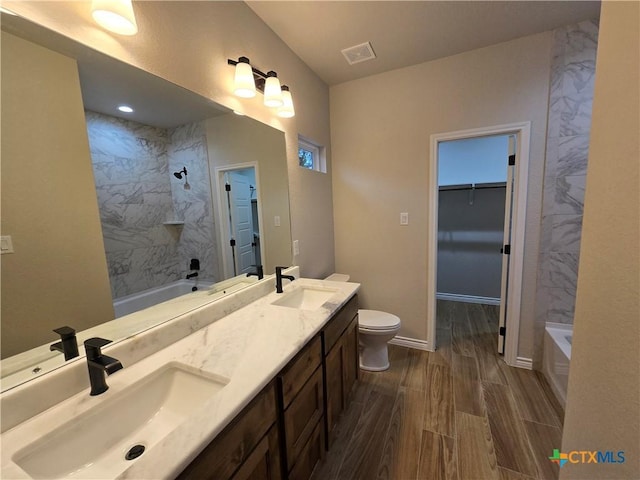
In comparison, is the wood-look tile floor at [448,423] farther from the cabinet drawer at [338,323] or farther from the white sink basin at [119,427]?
the white sink basin at [119,427]

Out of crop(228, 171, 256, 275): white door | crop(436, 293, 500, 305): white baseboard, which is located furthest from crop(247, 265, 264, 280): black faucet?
crop(436, 293, 500, 305): white baseboard

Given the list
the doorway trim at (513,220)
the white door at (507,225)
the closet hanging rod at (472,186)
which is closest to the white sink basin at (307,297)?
the doorway trim at (513,220)

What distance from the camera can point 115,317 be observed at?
984mm

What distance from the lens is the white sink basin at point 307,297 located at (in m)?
1.76

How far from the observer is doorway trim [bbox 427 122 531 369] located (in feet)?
6.88

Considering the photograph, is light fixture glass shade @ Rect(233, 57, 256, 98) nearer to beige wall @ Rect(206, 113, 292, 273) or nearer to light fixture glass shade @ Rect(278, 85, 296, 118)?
beige wall @ Rect(206, 113, 292, 273)

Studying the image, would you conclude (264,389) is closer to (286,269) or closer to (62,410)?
(62,410)

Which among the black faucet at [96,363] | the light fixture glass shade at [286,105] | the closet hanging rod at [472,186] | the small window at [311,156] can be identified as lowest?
the black faucet at [96,363]

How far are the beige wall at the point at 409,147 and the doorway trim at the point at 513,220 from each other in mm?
46

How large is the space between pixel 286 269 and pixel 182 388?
3.69 ft

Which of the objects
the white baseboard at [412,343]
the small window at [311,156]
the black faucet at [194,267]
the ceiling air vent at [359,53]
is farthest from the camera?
the white baseboard at [412,343]

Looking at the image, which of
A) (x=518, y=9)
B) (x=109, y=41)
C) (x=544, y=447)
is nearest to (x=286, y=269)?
(x=109, y=41)

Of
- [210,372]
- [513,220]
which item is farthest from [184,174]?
[513,220]

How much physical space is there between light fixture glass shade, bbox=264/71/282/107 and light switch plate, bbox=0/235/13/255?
1371mm
